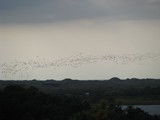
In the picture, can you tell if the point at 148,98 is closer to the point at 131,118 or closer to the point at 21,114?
the point at 21,114

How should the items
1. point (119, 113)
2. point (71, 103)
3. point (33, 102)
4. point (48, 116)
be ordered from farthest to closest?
point (71, 103)
point (33, 102)
point (48, 116)
point (119, 113)

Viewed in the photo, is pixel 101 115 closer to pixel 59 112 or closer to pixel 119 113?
pixel 119 113

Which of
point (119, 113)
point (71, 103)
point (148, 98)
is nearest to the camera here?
point (119, 113)

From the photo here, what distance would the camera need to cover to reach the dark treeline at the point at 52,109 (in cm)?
6406

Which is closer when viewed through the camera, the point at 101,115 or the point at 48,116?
the point at 101,115

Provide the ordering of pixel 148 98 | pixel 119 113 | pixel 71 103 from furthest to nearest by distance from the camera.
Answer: pixel 148 98 → pixel 71 103 → pixel 119 113

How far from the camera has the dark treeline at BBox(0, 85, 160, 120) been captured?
2522 inches

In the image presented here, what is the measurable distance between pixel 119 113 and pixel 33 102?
870 inches

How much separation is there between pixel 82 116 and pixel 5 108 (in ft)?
51.4

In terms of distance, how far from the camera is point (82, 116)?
214 feet

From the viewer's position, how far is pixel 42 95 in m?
93.5

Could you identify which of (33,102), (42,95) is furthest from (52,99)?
(33,102)

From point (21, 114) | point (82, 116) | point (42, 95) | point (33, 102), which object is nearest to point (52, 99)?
point (42, 95)

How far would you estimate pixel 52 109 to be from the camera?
79.5 m
